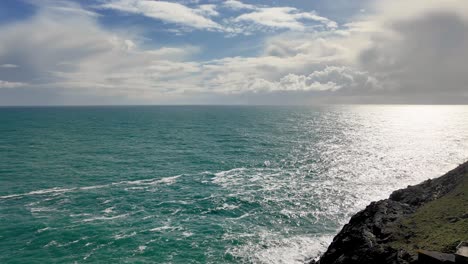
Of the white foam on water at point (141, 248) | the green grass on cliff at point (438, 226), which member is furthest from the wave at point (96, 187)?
the green grass on cliff at point (438, 226)

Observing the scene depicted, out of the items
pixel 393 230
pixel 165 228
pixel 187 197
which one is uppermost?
pixel 393 230

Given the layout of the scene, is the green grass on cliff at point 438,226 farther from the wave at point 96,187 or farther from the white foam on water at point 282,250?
the wave at point 96,187

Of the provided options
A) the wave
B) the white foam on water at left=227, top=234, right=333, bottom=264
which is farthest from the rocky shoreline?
the wave

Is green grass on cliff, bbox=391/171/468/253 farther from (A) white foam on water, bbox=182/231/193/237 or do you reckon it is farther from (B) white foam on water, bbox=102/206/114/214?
(B) white foam on water, bbox=102/206/114/214

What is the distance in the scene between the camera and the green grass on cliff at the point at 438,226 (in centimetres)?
3231

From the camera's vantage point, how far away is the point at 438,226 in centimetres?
3709

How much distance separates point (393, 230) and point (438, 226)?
525 cm

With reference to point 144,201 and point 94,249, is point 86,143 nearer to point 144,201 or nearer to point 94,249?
point 144,201

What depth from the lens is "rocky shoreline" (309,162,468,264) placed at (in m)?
33.2

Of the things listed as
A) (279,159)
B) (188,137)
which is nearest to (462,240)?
(279,159)

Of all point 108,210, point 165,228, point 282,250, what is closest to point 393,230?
point 282,250

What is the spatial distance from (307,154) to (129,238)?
81385 millimetres

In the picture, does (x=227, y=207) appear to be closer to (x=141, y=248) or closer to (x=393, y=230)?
(x=141, y=248)

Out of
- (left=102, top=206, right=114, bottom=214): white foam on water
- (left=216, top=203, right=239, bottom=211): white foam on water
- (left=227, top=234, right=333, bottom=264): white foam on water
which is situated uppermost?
(left=102, top=206, right=114, bottom=214): white foam on water
